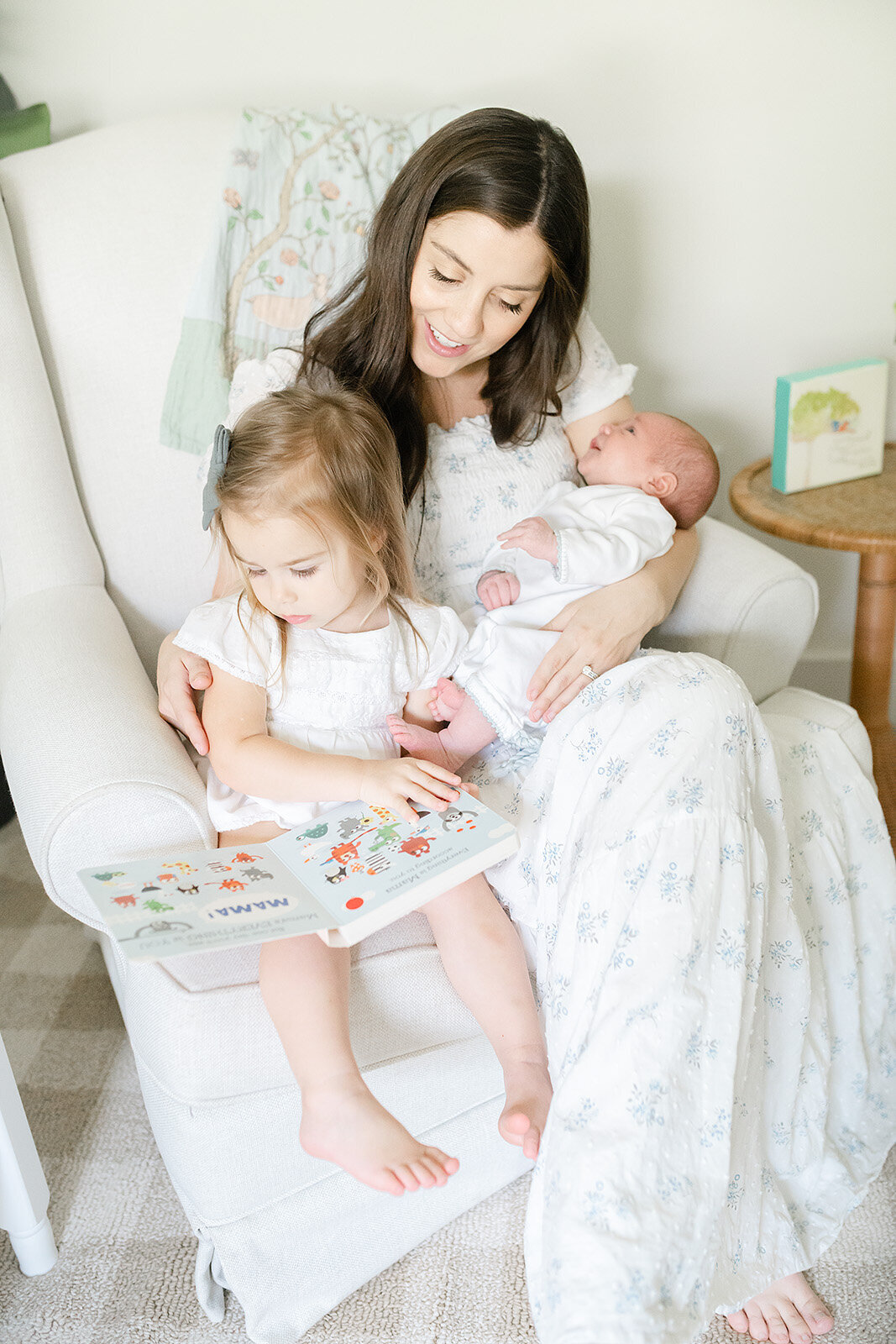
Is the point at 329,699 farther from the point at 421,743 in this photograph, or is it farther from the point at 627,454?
the point at 627,454

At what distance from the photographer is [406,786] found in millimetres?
1048

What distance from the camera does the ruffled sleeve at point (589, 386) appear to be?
4.80 feet

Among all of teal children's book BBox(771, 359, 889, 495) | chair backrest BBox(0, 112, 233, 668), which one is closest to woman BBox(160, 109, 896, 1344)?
chair backrest BBox(0, 112, 233, 668)

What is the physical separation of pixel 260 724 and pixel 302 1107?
39 cm

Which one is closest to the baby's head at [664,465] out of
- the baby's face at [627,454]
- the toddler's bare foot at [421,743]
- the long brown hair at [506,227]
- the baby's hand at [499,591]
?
the baby's face at [627,454]

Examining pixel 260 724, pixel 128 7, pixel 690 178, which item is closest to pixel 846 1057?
pixel 260 724

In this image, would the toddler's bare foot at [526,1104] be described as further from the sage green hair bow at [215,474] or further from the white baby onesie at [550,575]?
the sage green hair bow at [215,474]

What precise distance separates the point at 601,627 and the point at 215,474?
48 cm

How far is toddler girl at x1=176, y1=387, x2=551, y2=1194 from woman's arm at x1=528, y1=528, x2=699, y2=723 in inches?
4.8

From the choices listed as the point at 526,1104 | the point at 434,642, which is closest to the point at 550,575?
the point at 434,642

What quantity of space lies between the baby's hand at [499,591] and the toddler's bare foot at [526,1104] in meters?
0.54

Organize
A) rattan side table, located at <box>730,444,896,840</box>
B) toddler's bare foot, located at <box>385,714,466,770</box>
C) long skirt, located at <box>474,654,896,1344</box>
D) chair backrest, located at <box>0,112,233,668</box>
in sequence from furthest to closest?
rattan side table, located at <box>730,444,896,840</box> → chair backrest, located at <box>0,112,233,668</box> → toddler's bare foot, located at <box>385,714,466,770</box> → long skirt, located at <box>474,654,896,1344</box>

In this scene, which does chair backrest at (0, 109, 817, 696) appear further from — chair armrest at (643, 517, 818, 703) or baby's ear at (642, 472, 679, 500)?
baby's ear at (642, 472, 679, 500)

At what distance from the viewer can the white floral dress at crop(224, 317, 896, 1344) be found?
33.7 inches
